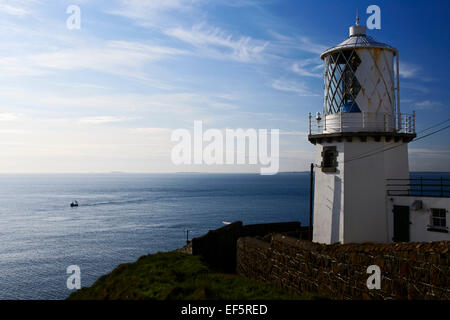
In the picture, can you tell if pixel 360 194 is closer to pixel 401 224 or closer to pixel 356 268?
pixel 401 224

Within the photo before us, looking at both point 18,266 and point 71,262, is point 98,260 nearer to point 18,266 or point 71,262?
point 71,262

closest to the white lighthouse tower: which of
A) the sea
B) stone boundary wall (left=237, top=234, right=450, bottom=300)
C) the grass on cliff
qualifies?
stone boundary wall (left=237, top=234, right=450, bottom=300)

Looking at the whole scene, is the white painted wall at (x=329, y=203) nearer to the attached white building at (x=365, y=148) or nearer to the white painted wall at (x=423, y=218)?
the attached white building at (x=365, y=148)

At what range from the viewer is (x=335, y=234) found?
1560cm

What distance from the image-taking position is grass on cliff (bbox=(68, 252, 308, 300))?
26.7 ft

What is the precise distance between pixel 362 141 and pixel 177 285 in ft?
35.6

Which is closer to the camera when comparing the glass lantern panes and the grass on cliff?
the grass on cliff

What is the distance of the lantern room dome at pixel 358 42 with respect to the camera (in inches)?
615

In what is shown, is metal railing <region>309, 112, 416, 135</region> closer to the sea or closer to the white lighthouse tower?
the white lighthouse tower

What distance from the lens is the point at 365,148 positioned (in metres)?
15.6

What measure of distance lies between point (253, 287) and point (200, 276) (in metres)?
2.38

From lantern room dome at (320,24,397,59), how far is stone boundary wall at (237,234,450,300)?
964 centimetres

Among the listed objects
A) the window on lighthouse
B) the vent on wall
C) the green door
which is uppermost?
the window on lighthouse
